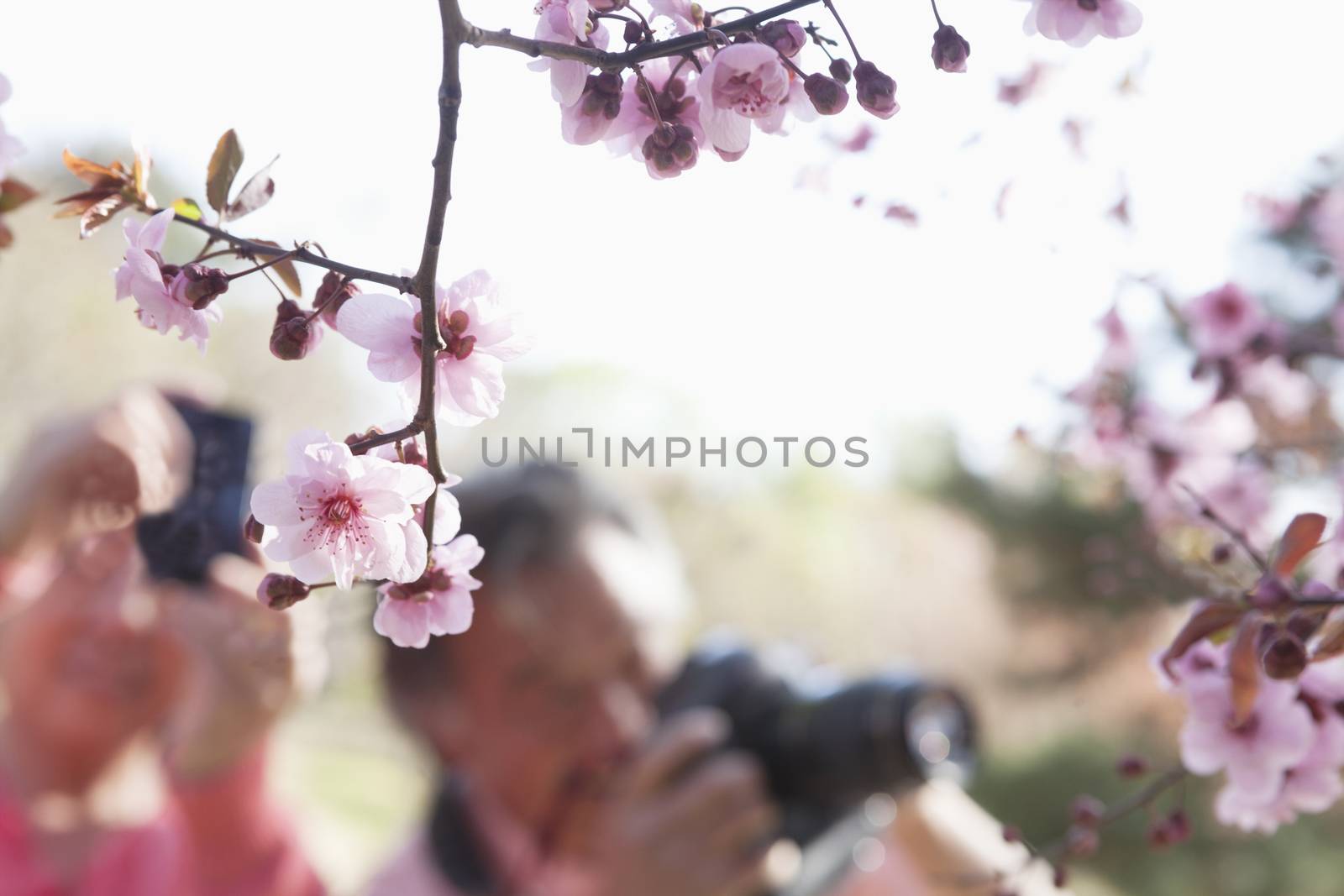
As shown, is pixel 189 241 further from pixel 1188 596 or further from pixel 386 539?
pixel 1188 596

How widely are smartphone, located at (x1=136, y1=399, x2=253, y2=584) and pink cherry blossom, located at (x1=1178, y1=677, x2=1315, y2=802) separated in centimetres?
29

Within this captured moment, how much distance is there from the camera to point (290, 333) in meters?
0.20

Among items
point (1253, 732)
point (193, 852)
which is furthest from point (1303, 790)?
point (193, 852)

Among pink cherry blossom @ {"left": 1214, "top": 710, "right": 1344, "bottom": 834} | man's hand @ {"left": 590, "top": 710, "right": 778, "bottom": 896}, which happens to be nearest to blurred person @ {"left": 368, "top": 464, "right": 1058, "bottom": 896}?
man's hand @ {"left": 590, "top": 710, "right": 778, "bottom": 896}

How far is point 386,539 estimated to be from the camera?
20 centimetres

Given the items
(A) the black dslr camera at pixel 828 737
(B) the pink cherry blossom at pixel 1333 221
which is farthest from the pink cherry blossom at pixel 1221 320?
(A) the black dslr camera at pixel 828 737

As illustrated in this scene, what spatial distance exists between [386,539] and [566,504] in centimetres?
57

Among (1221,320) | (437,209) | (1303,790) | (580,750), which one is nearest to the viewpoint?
(437,209)

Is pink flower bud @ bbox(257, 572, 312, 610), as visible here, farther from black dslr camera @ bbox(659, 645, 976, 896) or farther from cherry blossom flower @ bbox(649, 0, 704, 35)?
black dslr camera @ bbox(659, 645, 976, 896)

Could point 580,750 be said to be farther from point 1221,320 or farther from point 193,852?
point 1221,320

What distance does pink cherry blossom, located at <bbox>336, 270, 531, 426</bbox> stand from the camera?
20cm

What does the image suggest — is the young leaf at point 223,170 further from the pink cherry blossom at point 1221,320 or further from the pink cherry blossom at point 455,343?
the pink cherry blossom at point 1221,320

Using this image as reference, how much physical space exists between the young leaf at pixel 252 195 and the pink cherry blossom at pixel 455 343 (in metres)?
0.04

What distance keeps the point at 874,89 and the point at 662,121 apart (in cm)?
5
